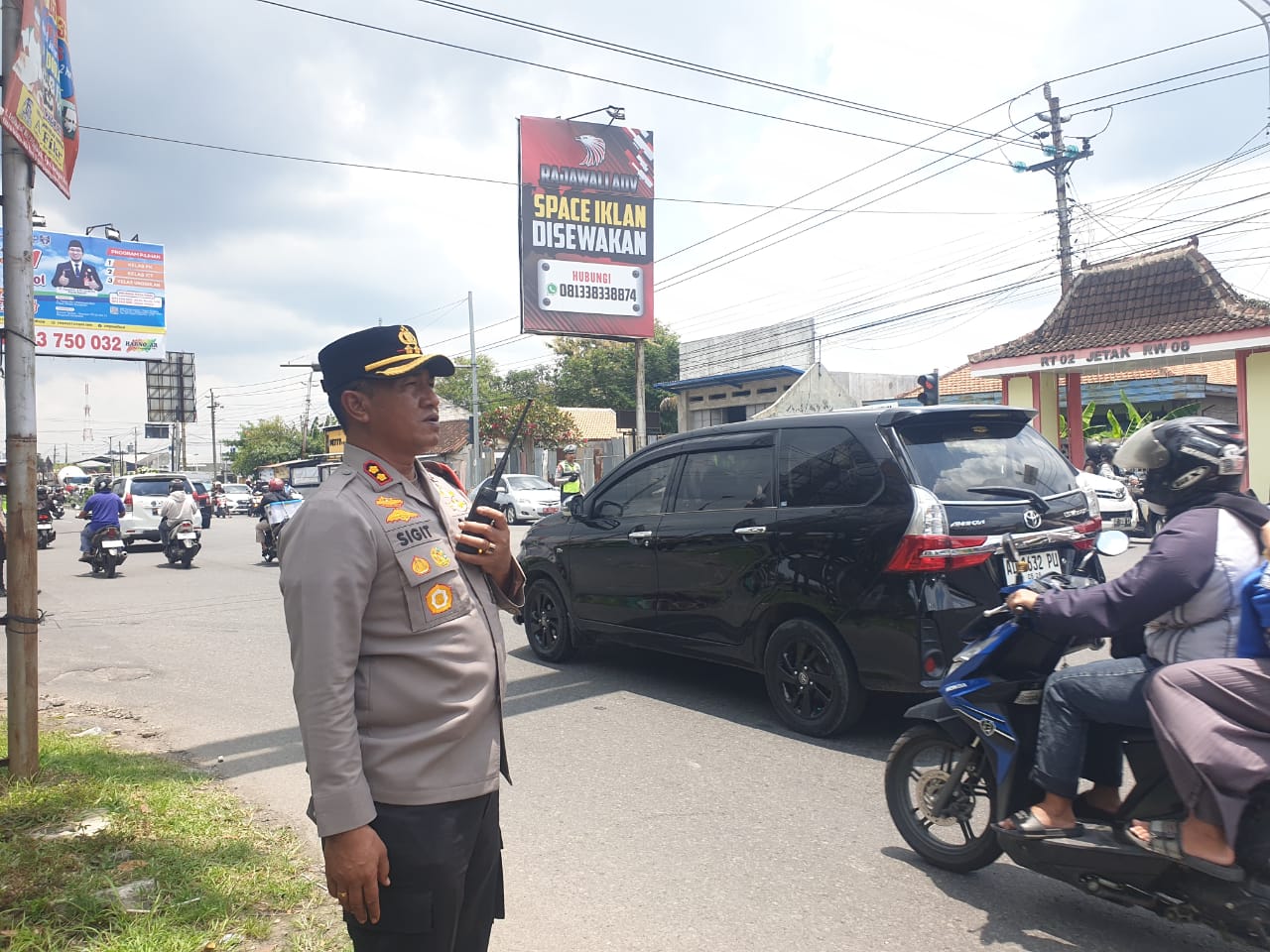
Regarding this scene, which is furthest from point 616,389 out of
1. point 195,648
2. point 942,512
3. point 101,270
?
point 942,512

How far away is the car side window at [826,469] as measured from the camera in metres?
4.97

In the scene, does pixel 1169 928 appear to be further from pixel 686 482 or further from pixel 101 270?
pixel 101 270

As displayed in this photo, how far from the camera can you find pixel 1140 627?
3.10 meters

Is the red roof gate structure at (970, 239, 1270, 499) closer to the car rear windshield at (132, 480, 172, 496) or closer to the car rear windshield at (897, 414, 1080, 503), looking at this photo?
the car rear windshield at (897, 414, 1080, 503)

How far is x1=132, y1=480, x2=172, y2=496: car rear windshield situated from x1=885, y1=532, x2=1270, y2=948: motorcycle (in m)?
21.0

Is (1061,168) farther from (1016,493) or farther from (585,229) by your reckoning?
(1016,493)

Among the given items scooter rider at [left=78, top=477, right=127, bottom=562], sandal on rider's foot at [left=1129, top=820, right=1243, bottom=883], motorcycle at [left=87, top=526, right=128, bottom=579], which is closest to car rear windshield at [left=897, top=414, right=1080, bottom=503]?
sandal on rider's foot at [left=1129, top=820, right=1243, bottom=883]

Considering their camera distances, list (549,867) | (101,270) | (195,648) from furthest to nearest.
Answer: (101,270), (195,648), (549,867)

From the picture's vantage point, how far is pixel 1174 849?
9.17 feet

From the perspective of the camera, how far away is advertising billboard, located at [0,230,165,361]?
26422 mm

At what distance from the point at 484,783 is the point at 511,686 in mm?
4738

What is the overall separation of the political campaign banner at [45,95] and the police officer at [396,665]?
3211 mm

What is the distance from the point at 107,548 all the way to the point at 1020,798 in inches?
615

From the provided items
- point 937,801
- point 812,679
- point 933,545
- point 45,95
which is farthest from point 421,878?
point 45,95
